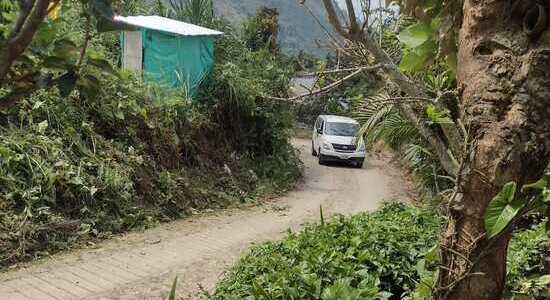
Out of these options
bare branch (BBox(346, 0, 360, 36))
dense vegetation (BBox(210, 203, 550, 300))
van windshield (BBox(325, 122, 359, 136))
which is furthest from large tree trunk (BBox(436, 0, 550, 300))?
van windshield (BBox(325, 122, 359, 136))

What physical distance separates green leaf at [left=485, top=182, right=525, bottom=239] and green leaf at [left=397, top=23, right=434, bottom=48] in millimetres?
591

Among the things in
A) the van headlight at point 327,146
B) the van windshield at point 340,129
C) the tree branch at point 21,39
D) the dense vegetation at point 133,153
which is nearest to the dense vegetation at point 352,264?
the dense vegetation at point 133,153

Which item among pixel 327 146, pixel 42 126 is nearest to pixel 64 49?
pixel 42 126

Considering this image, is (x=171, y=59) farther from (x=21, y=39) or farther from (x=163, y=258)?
(x=21, y=39)

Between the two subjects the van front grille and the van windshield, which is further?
the van windshield

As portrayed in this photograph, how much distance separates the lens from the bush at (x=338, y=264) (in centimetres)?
362

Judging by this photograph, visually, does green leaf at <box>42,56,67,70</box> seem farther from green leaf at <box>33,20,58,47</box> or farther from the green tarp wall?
the green tarp wall

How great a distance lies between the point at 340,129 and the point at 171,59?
325 inches

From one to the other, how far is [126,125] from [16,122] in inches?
78.3

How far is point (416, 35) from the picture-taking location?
1838 mm

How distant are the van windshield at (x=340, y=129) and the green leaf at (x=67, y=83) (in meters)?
17.3

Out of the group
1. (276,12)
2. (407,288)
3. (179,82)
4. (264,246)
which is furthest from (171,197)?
(276,12)

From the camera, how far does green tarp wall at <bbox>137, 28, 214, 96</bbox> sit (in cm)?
1138

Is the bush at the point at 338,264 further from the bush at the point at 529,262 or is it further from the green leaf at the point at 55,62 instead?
the green leaf at the point at 55,62
